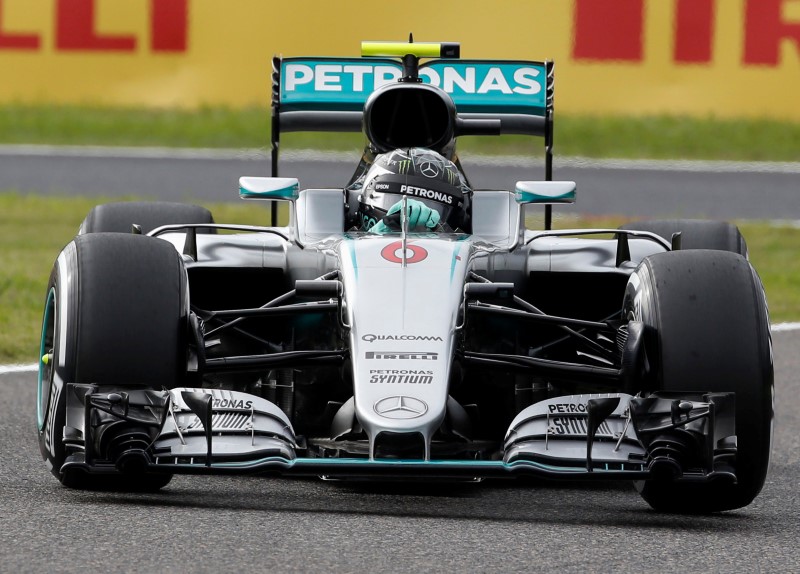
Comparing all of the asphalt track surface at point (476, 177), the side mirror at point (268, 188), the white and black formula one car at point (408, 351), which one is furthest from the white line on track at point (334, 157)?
the side mirror at point (268, 188)

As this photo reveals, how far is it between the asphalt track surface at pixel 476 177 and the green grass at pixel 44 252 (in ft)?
2.59

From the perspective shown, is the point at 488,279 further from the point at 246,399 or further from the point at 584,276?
the point at 246,399

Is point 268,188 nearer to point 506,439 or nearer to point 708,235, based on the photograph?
point 506,439

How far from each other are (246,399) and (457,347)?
28.7 inches

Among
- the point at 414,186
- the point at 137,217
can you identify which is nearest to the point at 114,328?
the point at 414,186

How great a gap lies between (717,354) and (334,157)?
13.1 m

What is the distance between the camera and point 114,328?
5398mm

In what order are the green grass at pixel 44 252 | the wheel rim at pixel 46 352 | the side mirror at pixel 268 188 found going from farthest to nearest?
the green grass at pixel 44 252 → the side mirror at pixel 268 188 → the wheel rim at pixel 46 352

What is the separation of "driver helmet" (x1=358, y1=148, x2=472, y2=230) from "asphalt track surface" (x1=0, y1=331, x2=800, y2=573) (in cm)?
118

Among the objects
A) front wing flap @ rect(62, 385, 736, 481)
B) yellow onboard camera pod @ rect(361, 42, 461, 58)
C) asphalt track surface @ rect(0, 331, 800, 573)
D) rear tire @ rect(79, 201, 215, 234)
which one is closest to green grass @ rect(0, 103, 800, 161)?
yellow onboard camera pod @ rect(361, 42, 461, 58)

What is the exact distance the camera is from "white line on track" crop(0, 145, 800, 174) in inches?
704

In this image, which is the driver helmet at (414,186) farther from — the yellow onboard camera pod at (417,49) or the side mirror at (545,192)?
the yellow onboard camera pod at (417,49)

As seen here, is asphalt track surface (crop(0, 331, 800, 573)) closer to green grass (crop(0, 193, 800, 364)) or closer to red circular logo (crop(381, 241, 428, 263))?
red circular logo (crop(381, 241, 428, 263))

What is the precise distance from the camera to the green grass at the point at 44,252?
32.2ft
